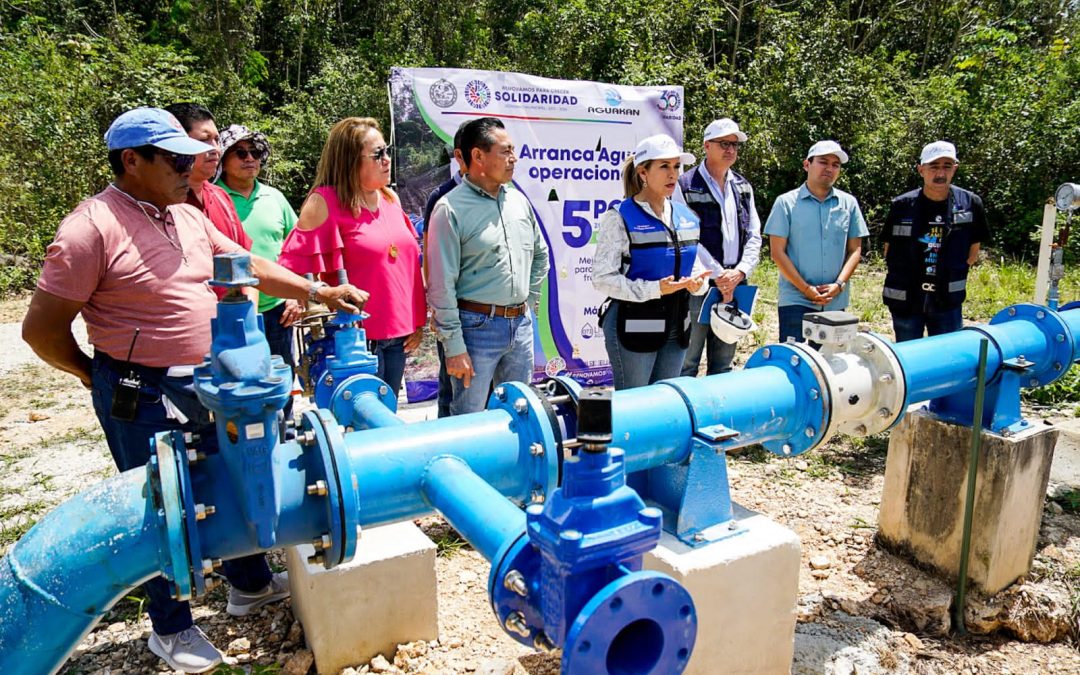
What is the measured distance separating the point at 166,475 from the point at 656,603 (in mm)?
877

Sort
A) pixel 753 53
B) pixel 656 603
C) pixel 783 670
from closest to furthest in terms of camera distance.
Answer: pixel 656 603 → pixel 783 670 → pixel 753 53

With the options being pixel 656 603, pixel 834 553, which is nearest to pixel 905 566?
pixel 834 553

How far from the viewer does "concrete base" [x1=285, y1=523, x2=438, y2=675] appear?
243 cm

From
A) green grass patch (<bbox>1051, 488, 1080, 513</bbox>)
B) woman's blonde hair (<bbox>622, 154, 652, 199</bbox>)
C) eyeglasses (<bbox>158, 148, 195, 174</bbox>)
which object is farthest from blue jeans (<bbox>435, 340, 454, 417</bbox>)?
green grass patch (<bbox>1051, 488, 1080, 513</bbox>)

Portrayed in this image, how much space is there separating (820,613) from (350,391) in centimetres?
192

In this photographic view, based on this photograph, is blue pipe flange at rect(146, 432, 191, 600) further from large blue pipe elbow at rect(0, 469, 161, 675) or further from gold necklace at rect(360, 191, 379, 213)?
gold necklace at rect(360, 191, 379, 213)

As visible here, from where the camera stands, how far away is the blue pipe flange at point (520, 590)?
122 cm

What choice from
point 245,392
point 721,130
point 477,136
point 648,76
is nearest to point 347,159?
point 477,136

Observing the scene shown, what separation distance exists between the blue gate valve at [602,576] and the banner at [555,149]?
3.51 metres

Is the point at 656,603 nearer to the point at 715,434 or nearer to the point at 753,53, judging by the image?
the point at 715,434

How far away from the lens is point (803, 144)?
12.4 m

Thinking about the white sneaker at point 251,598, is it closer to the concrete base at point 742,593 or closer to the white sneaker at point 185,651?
the white sneaker at point 185,651

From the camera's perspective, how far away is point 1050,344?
296cm

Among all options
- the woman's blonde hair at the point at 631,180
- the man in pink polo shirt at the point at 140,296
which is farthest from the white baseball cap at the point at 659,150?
the man in pink polo shirt at the point at 140,296
